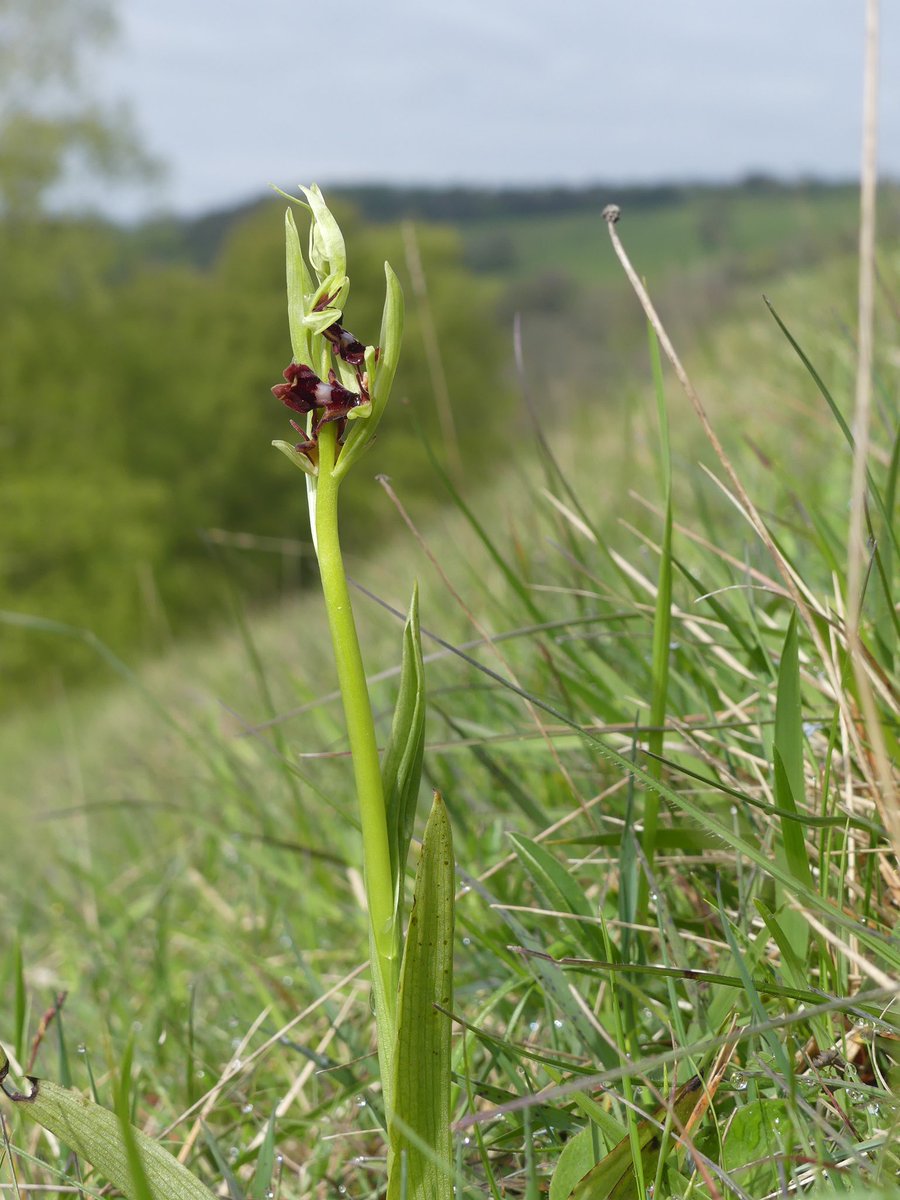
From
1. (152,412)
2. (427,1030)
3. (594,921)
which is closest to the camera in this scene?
(427,1030)

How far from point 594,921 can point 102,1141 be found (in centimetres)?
45

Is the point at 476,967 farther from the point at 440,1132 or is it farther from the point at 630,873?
the point at 440,1132

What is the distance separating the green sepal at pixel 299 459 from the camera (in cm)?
72

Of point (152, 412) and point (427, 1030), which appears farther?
point (152, 412)

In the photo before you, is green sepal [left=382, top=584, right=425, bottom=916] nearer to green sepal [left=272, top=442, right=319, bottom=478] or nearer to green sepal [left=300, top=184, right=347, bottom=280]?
green sepal [left=272, top=442, right=319, bottom=478]

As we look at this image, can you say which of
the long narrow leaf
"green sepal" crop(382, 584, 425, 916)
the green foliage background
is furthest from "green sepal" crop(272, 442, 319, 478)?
the green foliage background

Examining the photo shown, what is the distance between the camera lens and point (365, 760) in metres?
0.71

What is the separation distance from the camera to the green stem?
0.71 meters

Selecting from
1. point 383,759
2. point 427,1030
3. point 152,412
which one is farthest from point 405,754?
point 152,412

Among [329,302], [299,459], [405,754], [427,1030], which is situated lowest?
[427,1030]

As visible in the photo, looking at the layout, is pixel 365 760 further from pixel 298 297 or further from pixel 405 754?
pixel 298 297

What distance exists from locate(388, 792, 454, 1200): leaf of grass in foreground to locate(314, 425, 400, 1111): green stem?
18mm

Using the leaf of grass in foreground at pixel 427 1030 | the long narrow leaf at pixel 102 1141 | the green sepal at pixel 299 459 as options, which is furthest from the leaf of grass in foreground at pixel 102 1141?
the green sepal at pixel 299 459

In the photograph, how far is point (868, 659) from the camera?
966 mm
